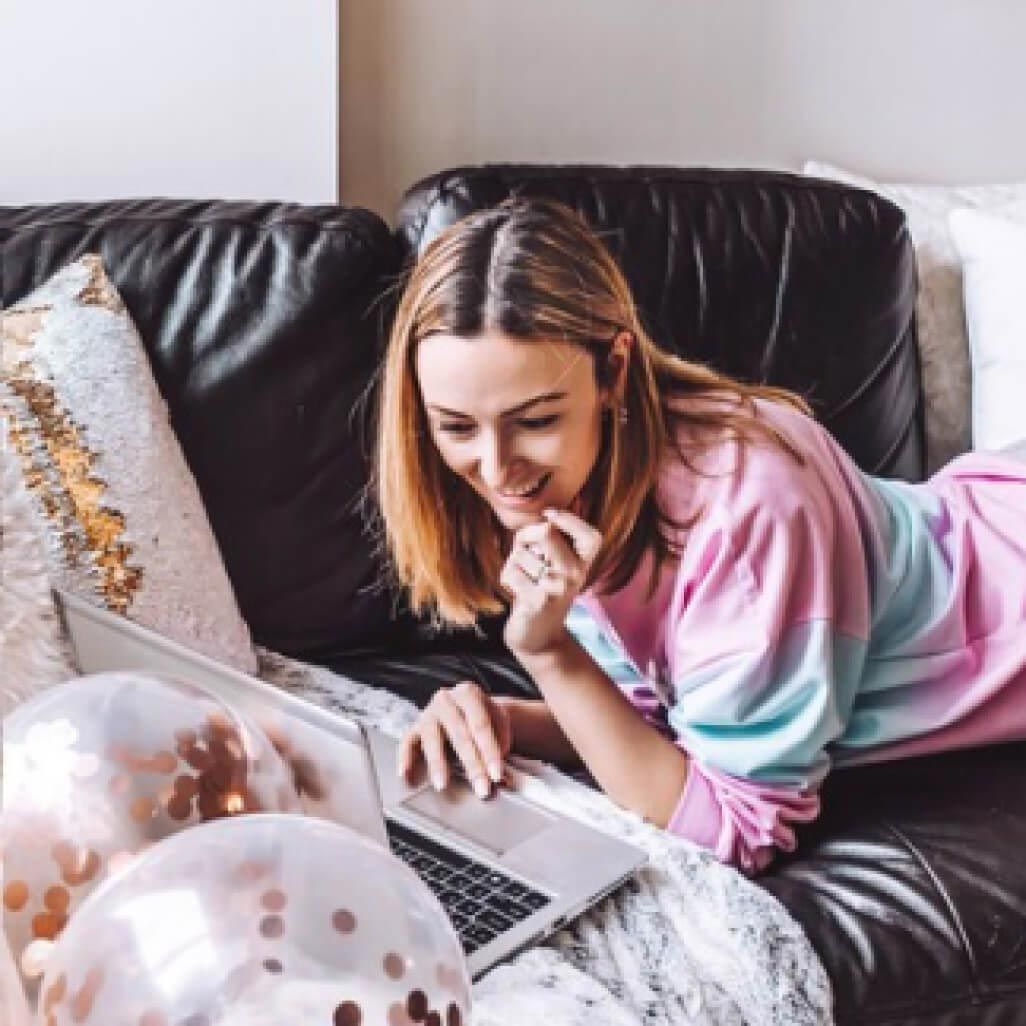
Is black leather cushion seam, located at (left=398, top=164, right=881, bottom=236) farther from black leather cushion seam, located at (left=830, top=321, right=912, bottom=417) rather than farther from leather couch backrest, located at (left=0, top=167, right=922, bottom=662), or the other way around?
black leather cushion seam, located at (left=830, top=321, right=912, bottom=417)

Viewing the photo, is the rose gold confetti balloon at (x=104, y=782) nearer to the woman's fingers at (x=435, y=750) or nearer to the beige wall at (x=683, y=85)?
the woman's fingers at (x=435, y=750)

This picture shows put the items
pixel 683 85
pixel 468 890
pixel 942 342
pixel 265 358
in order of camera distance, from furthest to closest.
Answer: pixel 683 85 < pixel 942 342 < pixel 265 358 < pixel 468 890

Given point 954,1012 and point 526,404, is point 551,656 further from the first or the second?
point 954,1012

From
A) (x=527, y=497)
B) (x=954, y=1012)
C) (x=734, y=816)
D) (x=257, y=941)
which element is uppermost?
(x=257, y=941)

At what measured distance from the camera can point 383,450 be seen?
1.42 metres

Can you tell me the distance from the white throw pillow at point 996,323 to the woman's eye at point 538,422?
0.86 m

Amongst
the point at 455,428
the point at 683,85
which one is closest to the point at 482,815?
the point at 455,428

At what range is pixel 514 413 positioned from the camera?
4.24ft

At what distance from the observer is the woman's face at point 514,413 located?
129 cm

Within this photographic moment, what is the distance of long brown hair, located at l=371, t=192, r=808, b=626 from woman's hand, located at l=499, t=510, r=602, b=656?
0.09 meters

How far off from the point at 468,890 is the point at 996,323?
3.78 ft

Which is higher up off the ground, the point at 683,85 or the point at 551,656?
the point at 683,85

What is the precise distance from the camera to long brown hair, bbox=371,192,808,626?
51.9 inches

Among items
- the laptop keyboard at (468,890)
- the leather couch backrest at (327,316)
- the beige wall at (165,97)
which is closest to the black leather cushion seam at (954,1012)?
the laptop keyboard at (468,890)
